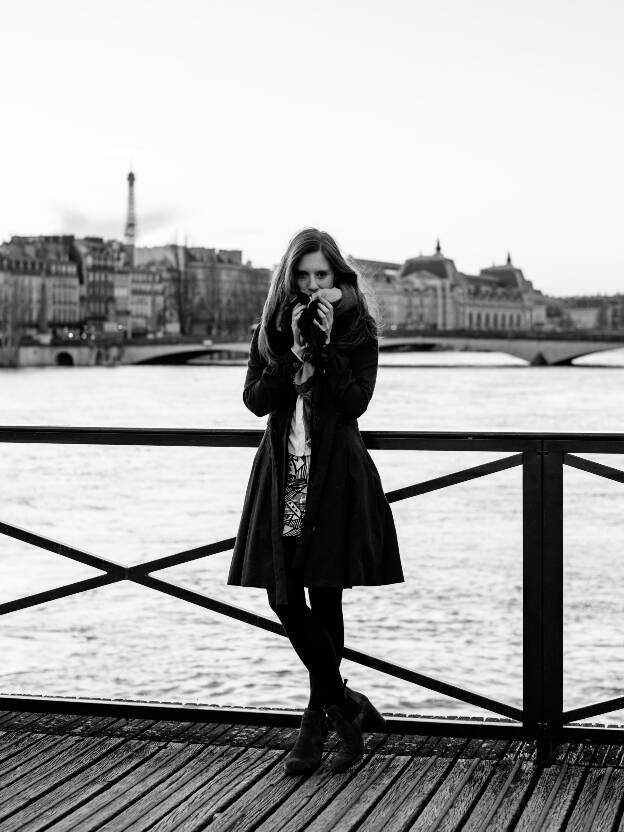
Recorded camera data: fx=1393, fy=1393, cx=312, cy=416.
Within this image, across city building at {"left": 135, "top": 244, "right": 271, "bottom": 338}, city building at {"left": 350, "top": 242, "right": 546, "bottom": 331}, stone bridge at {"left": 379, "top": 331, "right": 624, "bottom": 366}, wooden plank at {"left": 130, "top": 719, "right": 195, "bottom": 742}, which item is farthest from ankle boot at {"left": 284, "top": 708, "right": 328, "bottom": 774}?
city building at {"left": 350, "top": 242, "right": 546, "bottom": 331}

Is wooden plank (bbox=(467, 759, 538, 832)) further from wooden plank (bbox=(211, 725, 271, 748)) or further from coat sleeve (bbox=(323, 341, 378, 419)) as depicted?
coat sleeve (bbox=(323, 341, 378, 419))

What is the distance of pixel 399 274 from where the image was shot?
455ft

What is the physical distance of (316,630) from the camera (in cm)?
305

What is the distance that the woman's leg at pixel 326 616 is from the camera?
3.09 metres

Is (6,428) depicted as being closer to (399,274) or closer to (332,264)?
(332,264)

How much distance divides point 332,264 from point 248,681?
21.7 feet

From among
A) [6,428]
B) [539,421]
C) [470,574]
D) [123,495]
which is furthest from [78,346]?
[6,428]

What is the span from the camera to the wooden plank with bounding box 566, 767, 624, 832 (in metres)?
2.75

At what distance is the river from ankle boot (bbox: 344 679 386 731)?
226 millimetres

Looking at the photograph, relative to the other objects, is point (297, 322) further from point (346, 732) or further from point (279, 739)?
point (279, 739)

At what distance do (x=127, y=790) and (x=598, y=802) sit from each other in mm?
992

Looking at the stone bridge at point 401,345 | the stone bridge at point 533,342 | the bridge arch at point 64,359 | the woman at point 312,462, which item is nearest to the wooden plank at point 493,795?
the woman at point 312,462

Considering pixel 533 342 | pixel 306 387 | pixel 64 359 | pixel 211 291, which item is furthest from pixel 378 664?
pixel 211 291

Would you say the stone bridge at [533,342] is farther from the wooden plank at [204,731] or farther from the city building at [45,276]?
the wooden plank at [204,731]
